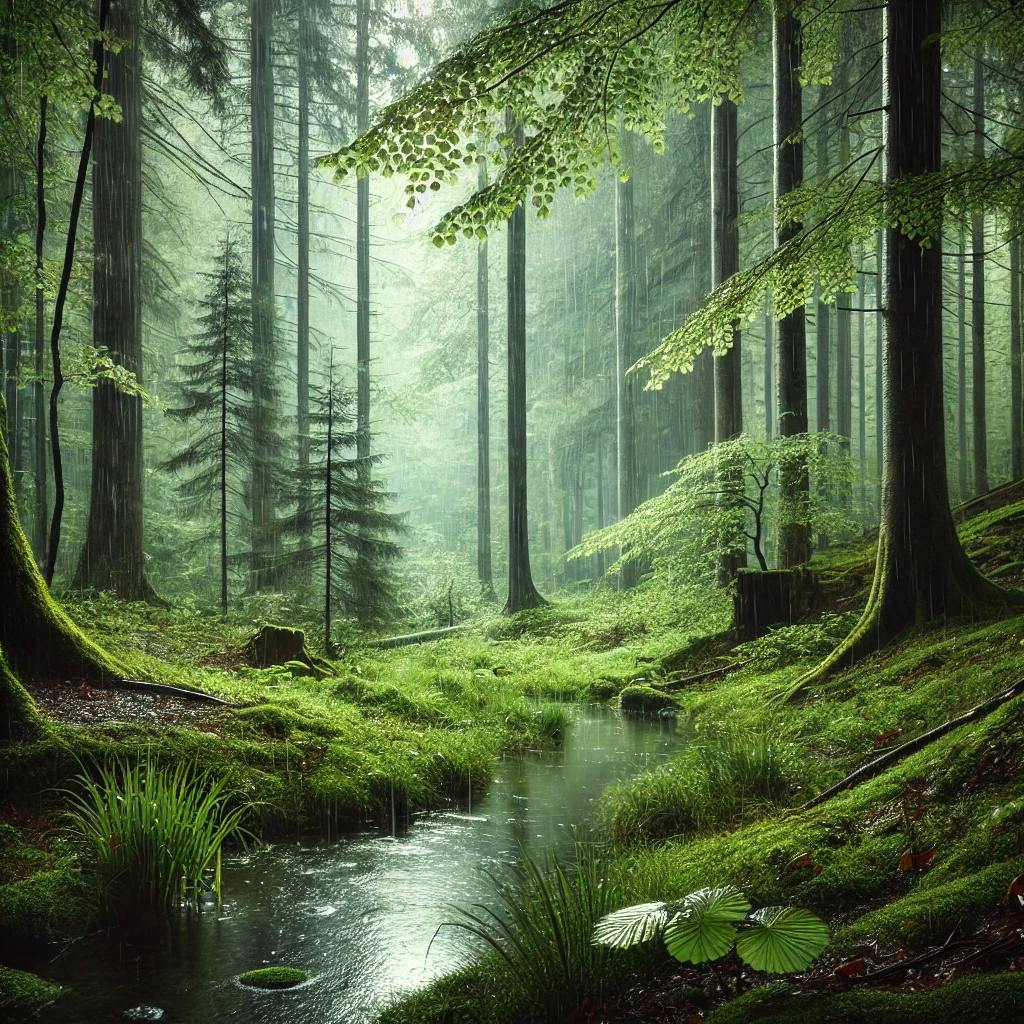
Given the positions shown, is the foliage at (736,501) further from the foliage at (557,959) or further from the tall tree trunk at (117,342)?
the foliage at (557,959)

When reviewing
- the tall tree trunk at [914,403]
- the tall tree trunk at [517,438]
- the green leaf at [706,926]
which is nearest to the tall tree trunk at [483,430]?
the tall tree trunk at [517,438]

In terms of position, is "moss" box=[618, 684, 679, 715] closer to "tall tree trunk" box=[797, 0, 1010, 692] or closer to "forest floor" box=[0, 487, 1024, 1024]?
"forest floor" box=[0, 487, 1024, 1024]

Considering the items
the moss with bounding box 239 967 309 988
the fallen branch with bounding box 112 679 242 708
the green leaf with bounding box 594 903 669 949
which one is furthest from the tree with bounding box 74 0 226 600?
the green leaf with bounding box 594 903 669 949

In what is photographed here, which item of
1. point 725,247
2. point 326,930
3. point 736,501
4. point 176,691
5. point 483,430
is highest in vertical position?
point 725,247

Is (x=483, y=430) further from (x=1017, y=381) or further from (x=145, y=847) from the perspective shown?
(x=145, y=847)

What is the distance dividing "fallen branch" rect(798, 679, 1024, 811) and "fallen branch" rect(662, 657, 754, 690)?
5.22m

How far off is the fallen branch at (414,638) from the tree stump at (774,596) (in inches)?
286

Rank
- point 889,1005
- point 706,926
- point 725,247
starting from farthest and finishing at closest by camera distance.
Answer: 1. point 725,247
2. point 706,926
3. point 889,1005

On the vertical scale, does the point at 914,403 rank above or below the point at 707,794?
above

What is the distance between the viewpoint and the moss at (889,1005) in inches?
64.2

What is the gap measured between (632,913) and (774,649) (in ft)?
23.1

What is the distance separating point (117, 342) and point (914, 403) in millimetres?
11060

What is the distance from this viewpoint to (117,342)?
11.7m

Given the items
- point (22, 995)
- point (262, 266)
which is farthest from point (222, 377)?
point (22, 995)
